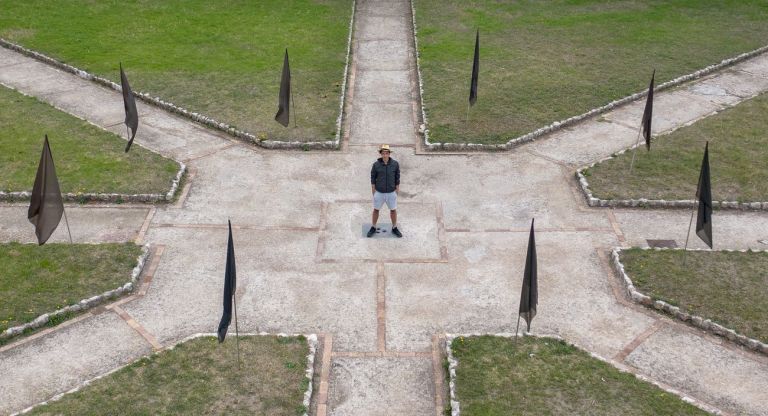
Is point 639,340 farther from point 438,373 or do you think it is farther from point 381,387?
point 381,387

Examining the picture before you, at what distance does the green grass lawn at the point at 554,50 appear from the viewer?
2412 centimetres

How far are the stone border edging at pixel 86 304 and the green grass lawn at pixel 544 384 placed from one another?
6.97 meters

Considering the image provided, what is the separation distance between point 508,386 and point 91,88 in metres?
19.1

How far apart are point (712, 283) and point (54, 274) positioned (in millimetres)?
13963

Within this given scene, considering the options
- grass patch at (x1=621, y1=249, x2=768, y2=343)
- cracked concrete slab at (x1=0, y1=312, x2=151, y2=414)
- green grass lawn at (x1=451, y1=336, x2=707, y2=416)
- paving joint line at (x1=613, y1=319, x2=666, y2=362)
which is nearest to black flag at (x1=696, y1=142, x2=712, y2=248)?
grass patch at (x1=621, y1=249, x2=768, y2=343)

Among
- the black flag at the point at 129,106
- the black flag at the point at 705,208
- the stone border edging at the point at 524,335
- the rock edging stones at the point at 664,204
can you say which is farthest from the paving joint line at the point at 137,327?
the black flag at the point at 705,208

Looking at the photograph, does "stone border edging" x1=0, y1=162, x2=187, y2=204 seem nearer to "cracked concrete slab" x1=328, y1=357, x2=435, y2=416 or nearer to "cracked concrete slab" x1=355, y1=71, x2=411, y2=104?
"cracked concrete slab" x1=328, y1=357, x2=435, y2=416

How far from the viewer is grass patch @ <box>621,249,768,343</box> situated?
15086 mm

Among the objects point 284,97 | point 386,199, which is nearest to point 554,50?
point 284,97

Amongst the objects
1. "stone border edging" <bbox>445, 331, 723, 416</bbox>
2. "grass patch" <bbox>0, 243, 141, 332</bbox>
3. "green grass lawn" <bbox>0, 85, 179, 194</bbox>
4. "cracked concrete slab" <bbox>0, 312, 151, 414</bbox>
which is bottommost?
"cracked concrete slab" <bbox>0, 312, 151, 414</bbox>

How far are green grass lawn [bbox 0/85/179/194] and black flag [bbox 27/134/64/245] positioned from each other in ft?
11.2

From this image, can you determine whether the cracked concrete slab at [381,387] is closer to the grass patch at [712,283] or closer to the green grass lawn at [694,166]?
the grass patch at [712,283]

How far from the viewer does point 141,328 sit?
14.9 metres

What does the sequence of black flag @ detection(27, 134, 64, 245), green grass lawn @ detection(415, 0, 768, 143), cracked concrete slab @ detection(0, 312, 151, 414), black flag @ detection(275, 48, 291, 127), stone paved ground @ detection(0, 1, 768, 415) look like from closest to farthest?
cracked concrete slab @ detection(0, 312, 151, 414)
stone paved ground @ detection(0, 1, 768, 415)
black flag @ detection(27, 134, 64, 245)
black flag @ detection(275, 48, 291, 127)
green grass lawn @ detection(415, 0, 768, 143)
